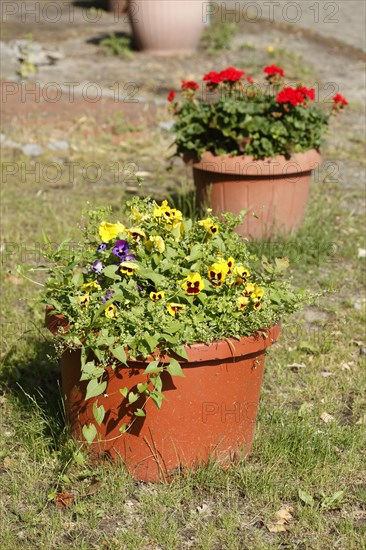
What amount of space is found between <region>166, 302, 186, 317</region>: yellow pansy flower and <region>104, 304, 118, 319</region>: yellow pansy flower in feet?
0.59

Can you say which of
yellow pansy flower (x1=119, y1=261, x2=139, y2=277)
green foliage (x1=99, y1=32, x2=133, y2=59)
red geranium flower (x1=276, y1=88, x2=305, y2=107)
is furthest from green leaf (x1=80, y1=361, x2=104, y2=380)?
green foliage (x1=99, y1=32, x2=133, y2=59)

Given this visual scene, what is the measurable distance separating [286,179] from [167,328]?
8.84ft

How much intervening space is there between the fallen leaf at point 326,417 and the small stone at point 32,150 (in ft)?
15.0

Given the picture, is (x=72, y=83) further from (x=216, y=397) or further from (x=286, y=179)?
(x=216, y=397)

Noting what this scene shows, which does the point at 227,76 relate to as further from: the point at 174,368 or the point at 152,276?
→ the point at 174,368

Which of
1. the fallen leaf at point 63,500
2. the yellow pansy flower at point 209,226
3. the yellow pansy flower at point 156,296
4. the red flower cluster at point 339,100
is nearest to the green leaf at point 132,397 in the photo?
the yellow pansy flower at point 156,296

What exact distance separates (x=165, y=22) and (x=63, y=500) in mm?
9294

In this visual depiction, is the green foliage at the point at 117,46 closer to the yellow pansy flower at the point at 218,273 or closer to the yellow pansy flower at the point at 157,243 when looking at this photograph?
the yellow pansy flower at the point at 157,243

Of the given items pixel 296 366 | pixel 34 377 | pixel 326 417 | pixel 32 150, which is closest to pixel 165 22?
pixel 32 150

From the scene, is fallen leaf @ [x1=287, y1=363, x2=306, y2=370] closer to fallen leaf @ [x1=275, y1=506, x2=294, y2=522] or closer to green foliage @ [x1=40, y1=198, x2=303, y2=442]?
green foliage @ [x1=40, y1=198, x2=303, y2=442]

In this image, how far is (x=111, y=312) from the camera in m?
3.08

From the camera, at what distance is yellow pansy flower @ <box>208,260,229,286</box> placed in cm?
315

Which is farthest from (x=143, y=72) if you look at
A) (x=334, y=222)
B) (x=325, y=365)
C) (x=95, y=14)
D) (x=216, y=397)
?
(x=216, y=397)

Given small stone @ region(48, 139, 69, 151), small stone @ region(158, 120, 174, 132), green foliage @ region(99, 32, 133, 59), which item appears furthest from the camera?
green foliage @ region(99, 32, 133, 59)
